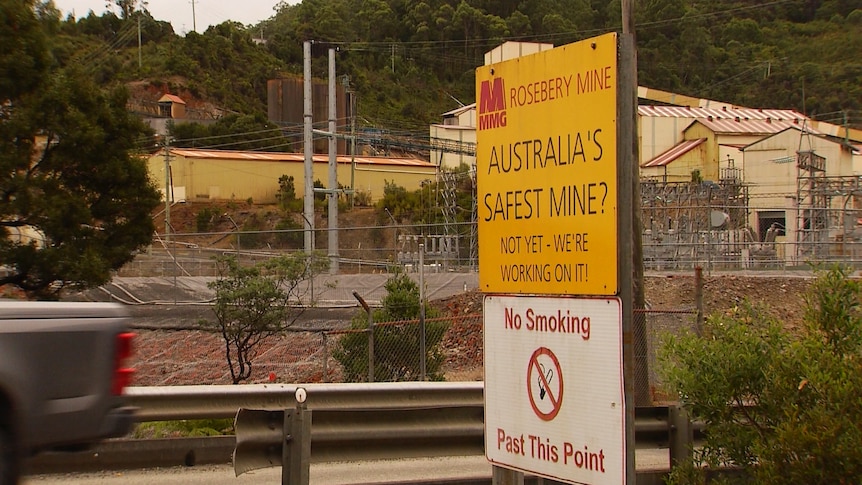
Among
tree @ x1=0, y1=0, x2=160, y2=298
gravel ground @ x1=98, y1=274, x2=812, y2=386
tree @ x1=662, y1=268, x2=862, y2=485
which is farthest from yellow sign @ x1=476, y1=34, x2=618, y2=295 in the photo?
tree @ x1=0, y1=0, x2=160, y2=298

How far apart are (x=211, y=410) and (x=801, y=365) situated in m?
4.00

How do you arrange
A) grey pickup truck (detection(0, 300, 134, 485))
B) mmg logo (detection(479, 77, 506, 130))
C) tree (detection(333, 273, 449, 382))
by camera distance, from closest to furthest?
mmg logo (detection(479, 77, 506, 130)) < grey pickup truck (detection(0, 300, 134, 485)) < tree (detection(333, 273, 449, 382))

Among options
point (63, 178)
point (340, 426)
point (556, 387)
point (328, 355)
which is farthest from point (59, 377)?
point (63, 178)

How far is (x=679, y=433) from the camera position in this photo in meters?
6.45

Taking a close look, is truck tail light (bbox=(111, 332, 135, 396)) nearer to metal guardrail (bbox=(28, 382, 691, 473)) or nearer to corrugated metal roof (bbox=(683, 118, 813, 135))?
metal guardrail (bbox=(28, 382, 691, 473))

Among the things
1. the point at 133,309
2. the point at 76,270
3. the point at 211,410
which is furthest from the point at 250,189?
the point at 211,410

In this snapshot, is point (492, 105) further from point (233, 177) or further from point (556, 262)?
point (233, 177)

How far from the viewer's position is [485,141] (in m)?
4.06

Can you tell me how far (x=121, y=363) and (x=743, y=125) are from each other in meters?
57.8

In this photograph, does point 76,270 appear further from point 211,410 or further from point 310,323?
point 211,410

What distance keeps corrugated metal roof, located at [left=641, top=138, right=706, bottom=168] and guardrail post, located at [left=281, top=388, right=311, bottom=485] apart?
163 ft

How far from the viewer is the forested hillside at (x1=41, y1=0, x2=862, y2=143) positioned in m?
88.0

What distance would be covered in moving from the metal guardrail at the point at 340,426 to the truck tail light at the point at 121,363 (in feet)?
1.25

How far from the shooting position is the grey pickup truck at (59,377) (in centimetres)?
527
